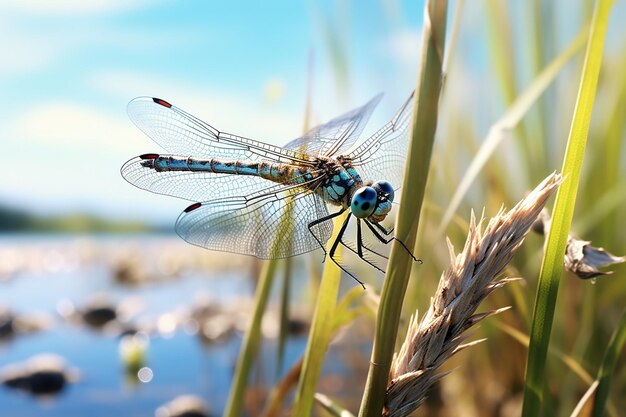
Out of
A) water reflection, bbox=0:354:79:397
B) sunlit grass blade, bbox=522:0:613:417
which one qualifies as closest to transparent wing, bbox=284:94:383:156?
sunlit grass blade, bbox=522:0:613:417

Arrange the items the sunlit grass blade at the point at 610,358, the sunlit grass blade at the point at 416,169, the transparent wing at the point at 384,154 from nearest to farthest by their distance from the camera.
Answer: the sunlit grass blade at the point at 416,169
the sunlit grass blade at the point at 610,358
the transparent wing at the point at 384,154

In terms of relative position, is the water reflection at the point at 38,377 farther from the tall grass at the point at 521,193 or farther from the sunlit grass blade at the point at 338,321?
the sunlit grass blade at the point at 338,321

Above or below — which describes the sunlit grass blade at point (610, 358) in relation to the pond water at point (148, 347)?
above

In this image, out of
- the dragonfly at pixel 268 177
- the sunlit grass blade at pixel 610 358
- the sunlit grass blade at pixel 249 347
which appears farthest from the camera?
the dragonfly at pixel 268 177

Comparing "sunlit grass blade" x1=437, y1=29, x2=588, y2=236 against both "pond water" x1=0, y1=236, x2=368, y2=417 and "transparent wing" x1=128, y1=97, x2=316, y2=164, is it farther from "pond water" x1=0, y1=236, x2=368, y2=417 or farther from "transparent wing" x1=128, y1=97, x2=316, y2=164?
"pond water" x1=0, y1=236, x2=368, y2=417

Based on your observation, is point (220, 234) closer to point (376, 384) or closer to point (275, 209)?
point (275, 209)

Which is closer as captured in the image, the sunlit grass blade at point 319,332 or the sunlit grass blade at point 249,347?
the sunlit grass blade at point 319,332

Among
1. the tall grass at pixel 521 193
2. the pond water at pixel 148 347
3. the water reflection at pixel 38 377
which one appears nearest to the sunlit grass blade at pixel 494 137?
the tall grass at pixel 521 193

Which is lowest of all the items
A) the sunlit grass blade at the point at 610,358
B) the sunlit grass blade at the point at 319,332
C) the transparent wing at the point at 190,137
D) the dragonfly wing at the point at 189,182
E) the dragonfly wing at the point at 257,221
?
the sunlit grass blade at the point at 610,358
